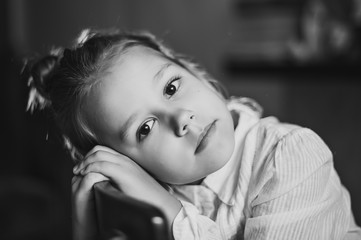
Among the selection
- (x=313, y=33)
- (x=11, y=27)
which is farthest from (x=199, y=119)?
(x=11, y=27)

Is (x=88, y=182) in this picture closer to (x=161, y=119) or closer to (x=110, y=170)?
(x=110, y=170)

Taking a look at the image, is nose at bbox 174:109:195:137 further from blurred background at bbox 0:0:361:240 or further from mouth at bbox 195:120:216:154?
blurred background at bbox 0:0:361:240

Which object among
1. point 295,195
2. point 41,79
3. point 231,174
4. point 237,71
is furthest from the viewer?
point 237,71

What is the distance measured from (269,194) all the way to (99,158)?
267 mm

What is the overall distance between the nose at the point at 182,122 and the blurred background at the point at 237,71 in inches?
37.4

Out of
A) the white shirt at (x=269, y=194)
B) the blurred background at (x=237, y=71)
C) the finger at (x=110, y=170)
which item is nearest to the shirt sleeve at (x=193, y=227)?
the white shirt at (x=269, y=194)

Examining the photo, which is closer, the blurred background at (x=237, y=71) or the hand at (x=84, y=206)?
the hand at (x=84, y=206)

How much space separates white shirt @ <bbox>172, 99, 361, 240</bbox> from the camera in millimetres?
759

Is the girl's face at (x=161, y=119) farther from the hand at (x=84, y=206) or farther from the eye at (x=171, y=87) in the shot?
the hand at (x=84, y=206)

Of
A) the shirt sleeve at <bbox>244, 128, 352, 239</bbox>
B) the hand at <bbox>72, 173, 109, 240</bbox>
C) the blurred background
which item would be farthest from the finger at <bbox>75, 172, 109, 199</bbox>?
the blurred background

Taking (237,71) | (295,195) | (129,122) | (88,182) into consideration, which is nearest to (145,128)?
(129,122)

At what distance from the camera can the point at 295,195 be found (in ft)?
2.50

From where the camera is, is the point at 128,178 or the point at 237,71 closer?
the point at 128,178

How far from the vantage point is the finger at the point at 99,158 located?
806mm
